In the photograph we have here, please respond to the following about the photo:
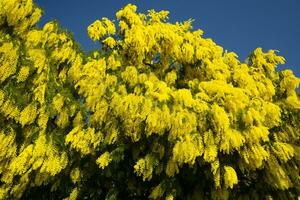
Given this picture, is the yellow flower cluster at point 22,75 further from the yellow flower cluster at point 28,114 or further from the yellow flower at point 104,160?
the yellow flower at point 104,160

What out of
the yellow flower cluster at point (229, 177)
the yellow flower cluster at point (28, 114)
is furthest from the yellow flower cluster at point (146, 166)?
the yellow flower cluster at point (28, 114)

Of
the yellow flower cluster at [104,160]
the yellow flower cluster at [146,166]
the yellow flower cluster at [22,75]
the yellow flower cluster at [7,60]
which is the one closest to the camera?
the yellow flower cluster at [146,166]

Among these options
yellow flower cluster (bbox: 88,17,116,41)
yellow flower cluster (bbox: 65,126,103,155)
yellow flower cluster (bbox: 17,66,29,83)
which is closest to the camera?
yellow flower cluster (bbox: 65,126,103,155)

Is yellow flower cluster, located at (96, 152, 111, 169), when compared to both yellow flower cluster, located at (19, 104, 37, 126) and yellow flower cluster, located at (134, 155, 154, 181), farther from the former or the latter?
yellow flower cluster, located at (19, 104, 37, 126)

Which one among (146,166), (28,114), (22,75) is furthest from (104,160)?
(22,75)

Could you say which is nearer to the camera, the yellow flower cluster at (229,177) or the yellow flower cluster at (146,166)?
the yellow flower cluster at (229,177)

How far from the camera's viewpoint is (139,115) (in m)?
10.9

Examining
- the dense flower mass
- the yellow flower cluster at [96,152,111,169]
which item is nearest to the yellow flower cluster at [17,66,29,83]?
the dense flower mass

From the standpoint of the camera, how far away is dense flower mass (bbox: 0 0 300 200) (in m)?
10.9

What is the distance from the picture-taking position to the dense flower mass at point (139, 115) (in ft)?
35.8

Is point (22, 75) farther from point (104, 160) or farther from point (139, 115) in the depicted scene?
point (139, 115)

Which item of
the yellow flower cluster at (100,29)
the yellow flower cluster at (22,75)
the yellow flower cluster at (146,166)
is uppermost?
the yellow flower cluster at (100,29)

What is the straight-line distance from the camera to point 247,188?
12.7 metres

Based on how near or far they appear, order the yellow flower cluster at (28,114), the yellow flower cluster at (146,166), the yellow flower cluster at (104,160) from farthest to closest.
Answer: the yellow flower cluster at (28,114) < the yellow flower cluster at (104,160) < the yellow flower cluster at (146,166)
